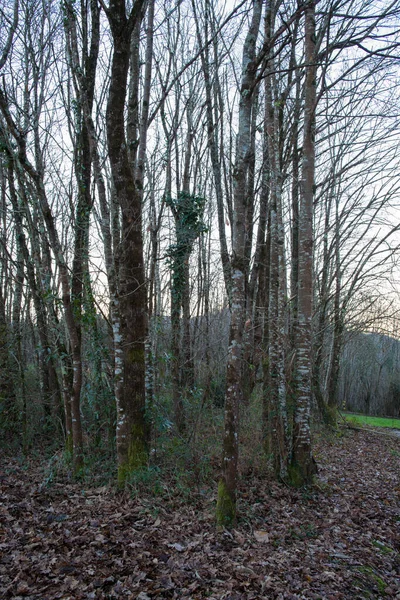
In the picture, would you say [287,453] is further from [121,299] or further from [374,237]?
Result: [374,237]

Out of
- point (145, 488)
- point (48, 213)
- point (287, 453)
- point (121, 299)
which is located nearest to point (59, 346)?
point (121, 299)

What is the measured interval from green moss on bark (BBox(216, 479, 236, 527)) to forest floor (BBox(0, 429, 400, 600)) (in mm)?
132

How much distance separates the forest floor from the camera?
3.83m

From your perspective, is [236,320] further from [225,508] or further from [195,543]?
[195,543]

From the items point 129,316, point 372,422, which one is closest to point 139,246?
point 129,316

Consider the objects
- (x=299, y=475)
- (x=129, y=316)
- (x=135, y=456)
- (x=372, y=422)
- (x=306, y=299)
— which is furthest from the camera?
(x=372, y=422)

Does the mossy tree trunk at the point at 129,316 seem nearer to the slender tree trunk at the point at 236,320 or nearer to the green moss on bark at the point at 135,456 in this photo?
the green moss on bark at the point at 135,456

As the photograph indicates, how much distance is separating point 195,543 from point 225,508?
1.91 ft

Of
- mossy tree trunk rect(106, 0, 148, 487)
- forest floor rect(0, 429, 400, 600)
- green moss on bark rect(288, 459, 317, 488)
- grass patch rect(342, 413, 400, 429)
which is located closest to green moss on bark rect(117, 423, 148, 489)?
mossy tree trunk rect(106, 0, 148, 487)

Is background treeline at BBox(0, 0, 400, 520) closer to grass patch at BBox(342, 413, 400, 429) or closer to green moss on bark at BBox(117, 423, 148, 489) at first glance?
green moss on bark at BBox(117, 423, 148, 489)

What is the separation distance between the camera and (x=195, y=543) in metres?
4.70

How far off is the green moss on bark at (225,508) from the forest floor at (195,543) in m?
0.13

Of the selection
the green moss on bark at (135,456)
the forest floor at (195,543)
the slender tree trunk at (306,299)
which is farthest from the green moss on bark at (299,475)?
the green moss on bark at (135,456)

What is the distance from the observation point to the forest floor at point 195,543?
3.83m
